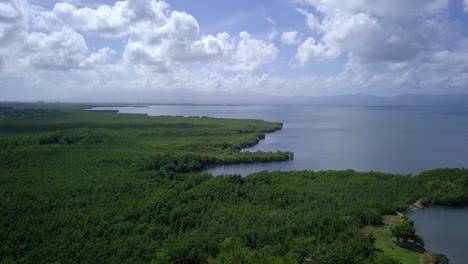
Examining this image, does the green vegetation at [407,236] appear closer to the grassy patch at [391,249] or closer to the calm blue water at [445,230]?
the grassy patch at [391,249]

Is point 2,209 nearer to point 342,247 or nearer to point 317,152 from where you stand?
point 342,247

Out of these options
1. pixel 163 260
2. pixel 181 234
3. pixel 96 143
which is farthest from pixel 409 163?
pixel 96 143

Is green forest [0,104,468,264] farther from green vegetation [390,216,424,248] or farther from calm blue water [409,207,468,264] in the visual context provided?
green vegetation [390,216,424,248]

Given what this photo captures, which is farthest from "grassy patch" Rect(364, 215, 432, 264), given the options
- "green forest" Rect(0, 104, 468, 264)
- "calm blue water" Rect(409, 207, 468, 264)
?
"calm blue water" Rect(409, 207, 468, 264)

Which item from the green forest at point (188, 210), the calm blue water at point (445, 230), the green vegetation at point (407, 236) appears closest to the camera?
the green forest at point (188, 210)

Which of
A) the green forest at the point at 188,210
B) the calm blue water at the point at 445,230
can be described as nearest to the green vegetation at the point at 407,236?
the calm blue water at the point at 445,230
